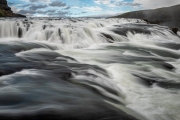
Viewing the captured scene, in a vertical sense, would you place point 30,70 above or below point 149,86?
above

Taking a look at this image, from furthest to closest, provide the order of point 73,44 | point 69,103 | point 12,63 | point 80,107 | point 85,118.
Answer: point 73,44, point 12,63, point 69,103, point 80,107, point 85,118

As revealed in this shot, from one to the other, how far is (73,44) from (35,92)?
8836 mm

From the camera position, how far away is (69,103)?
14.0ft

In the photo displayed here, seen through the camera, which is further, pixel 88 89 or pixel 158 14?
pixel 158 14

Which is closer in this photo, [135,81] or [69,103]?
[69,103]

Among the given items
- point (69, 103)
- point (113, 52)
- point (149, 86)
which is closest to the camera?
point (69, 103)

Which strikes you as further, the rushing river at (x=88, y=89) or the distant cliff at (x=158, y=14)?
the distant cliff at (x=158, y=14)

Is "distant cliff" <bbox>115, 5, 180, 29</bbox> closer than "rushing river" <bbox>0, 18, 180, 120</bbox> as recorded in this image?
No

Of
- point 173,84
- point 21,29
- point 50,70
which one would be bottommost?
point 173,84

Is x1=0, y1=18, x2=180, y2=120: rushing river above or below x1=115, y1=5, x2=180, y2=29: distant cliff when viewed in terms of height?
below

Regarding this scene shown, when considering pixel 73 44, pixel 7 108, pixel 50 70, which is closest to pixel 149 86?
pixel 50 70

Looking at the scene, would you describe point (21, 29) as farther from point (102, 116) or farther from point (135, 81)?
point (102, 116)

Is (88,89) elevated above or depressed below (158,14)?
below

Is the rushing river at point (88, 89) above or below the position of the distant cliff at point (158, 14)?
below
